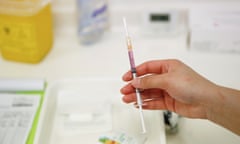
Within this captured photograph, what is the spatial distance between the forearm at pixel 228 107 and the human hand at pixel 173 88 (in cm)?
1

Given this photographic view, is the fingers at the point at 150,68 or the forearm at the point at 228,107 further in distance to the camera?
the fingers at the point at 150,68

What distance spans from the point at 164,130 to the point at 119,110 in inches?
5.6

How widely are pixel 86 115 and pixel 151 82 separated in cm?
21

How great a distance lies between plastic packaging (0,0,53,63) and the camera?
0.94m

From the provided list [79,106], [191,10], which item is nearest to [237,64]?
[191,10]

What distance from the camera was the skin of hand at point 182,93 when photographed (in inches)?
25.7

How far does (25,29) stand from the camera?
0.95 m

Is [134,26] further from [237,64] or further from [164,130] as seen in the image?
[164,130]

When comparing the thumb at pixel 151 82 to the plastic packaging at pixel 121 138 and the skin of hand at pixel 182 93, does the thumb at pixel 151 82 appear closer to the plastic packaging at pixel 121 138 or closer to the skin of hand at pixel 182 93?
the skin of hand at pixel 182 93

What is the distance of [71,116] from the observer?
0.83m

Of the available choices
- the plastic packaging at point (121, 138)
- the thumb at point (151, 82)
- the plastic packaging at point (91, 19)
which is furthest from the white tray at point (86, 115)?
the plastic packaging at point (91, 19)

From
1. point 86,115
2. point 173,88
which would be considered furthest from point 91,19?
point 173,88

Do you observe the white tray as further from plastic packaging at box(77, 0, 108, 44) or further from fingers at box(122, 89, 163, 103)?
plastic packaging at box(77, 0, 108, 44)

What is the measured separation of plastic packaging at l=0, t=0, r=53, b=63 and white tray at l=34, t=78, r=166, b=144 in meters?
0.16
